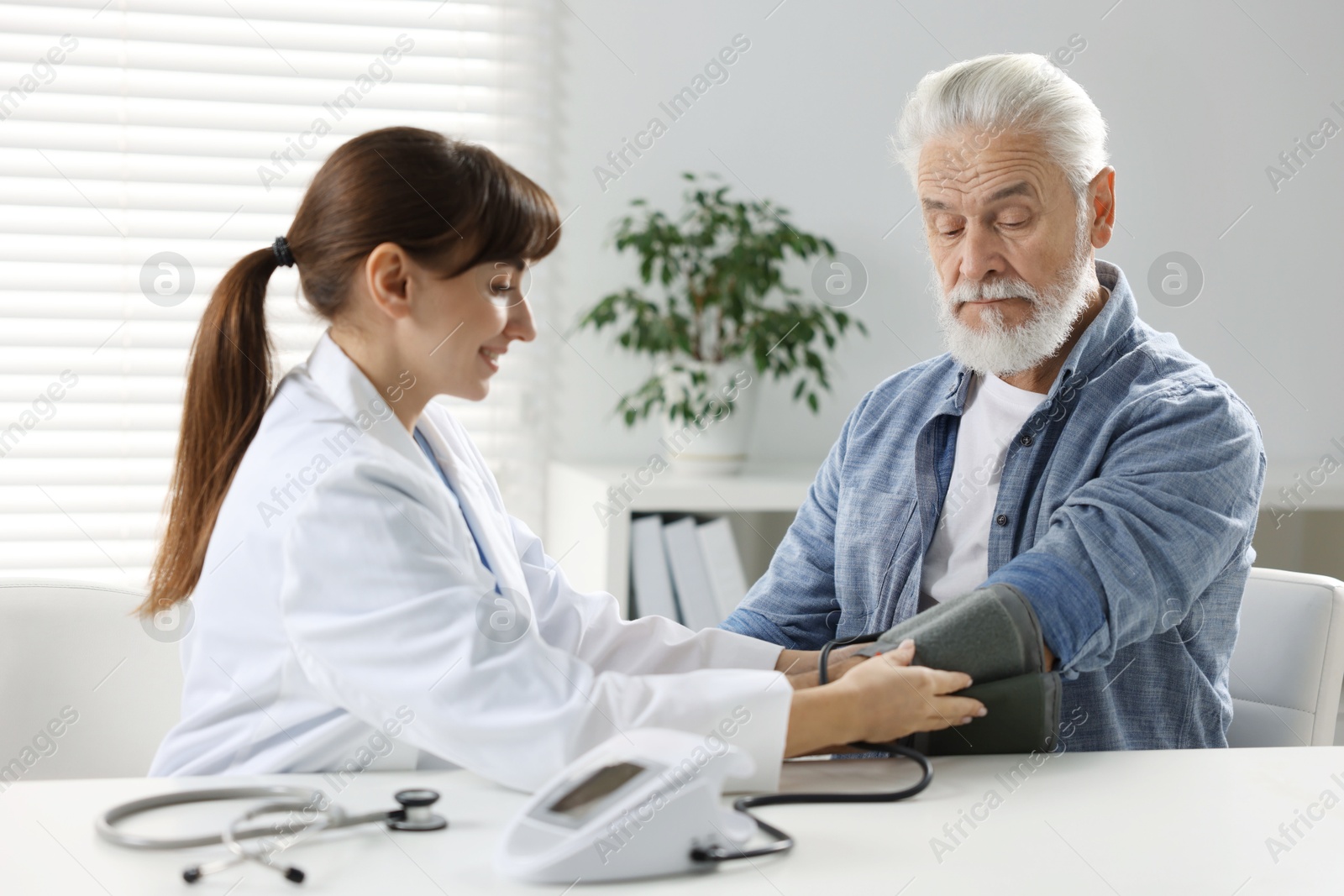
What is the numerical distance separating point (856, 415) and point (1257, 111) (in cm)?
189

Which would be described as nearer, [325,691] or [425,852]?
[425,852]

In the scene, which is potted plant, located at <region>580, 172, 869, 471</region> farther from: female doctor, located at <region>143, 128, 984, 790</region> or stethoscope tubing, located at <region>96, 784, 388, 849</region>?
stethoscope tubing, located at <region>96, 784, 388, 849</region>

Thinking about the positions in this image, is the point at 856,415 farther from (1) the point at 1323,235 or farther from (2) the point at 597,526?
(1) the point at 1323,235

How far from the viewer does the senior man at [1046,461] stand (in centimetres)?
130

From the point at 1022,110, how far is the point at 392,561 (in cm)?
105

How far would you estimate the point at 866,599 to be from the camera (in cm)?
169

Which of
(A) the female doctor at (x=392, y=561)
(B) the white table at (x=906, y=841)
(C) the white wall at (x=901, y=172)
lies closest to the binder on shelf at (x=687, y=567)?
Result: (C) the white wall at (x=901, y=172)

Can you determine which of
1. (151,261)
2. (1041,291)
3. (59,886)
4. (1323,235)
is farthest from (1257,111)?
(59,886)

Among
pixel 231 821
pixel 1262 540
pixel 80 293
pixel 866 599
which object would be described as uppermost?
pixel 80 293

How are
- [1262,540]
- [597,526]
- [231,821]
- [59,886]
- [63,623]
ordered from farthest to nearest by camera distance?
[1262,540] < [597,526] < [63,623] < [231,821] < [59,886]

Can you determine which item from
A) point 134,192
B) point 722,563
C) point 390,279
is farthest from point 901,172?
point 390,279

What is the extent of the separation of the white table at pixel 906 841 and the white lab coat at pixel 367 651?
56 mm

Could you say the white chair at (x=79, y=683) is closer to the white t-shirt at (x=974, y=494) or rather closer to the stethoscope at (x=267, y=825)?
the stethoscope at (x=267, y=825)

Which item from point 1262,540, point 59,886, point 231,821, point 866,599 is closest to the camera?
point 59,886
